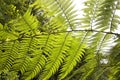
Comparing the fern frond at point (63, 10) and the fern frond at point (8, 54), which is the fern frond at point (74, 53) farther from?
the fern frond at point (8, 54)

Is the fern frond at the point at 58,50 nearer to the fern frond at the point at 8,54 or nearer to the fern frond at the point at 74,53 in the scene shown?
the fern frond at the point at 74,53

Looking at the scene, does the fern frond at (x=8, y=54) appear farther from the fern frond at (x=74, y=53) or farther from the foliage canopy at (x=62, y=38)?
the fern frond at (x=74, y=53)

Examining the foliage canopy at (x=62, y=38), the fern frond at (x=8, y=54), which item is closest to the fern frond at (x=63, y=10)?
the foliage canopy at (x=62, y=38)

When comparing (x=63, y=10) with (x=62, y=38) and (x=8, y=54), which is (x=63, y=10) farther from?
(x=8, y=54)

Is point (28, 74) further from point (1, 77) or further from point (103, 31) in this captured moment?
point (1, 77)

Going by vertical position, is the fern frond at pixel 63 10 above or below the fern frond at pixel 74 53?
above

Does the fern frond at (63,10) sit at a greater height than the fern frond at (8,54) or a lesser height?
greater

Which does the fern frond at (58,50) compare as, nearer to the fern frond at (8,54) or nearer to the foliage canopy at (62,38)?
the foliage canopy at (62,38)

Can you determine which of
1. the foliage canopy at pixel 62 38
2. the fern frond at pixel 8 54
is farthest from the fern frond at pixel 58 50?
the fern frond at pixel 8 54

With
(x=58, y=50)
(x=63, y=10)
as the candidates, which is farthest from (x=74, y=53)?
(x=63, y=10)

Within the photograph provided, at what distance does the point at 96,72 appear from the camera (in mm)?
1063

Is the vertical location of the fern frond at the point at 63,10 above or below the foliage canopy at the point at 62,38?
above

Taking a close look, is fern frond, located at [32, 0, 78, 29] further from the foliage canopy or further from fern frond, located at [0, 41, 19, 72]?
fern frond, located at [0, 41, 19, 72]

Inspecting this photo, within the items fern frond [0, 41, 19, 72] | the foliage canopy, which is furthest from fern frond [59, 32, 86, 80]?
fern frond [0, 41, 19, 72]
